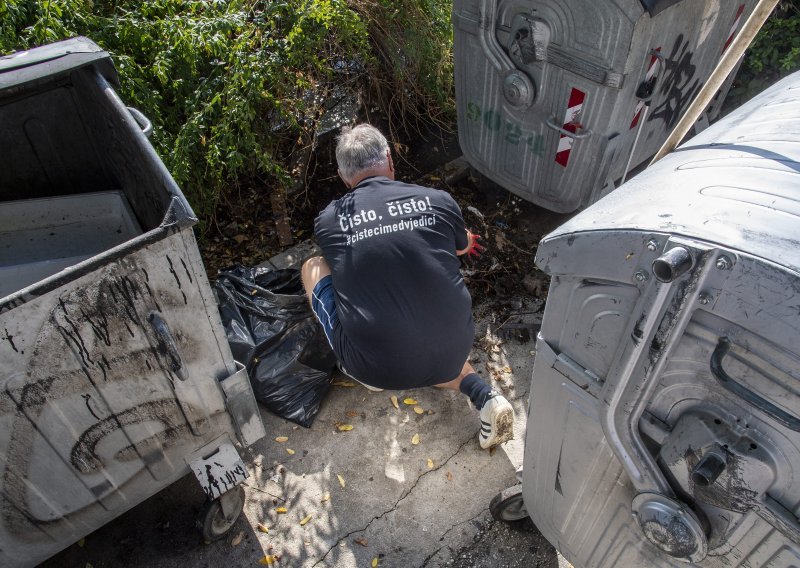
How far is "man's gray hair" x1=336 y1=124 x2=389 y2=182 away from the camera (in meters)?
2.88

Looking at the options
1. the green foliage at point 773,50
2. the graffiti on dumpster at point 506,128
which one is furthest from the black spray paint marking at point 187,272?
the green foliage at point 773,50

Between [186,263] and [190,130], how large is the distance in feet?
5.18

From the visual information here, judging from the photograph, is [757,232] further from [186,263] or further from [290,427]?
[290,427]

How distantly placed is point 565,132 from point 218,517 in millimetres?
2719

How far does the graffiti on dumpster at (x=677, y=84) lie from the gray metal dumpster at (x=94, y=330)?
2.80 m

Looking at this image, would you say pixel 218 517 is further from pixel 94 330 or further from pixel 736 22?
pixel 736 22

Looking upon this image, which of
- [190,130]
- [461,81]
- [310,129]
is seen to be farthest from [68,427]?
[461,81]

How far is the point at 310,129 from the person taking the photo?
399cm

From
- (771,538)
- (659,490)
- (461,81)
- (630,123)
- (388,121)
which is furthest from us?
(388,121)

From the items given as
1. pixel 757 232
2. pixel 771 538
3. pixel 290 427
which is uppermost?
pixel 757 232

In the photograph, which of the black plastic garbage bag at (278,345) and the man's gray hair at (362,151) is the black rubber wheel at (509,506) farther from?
the man's gray hair at (362,151)

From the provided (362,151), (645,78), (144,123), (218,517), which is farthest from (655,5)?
(218,517)

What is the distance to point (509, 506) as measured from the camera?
8.80 feet

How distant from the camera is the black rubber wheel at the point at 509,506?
262 cm
